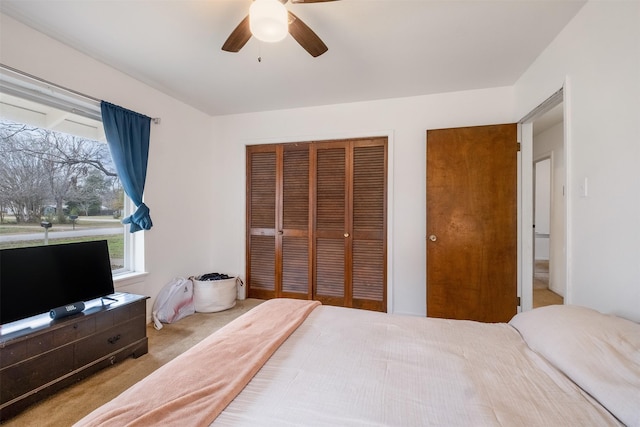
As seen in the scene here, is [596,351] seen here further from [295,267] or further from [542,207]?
[542,207]

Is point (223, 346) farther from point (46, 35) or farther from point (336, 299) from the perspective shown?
point (46, 35)

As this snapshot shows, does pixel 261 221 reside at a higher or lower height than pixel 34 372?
higher

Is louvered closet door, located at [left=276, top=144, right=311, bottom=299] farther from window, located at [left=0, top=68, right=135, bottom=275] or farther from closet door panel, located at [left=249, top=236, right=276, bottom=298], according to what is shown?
window, located at [left=0, top=68, right=135, bottom=275]

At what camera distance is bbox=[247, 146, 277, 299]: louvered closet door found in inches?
140

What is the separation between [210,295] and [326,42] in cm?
273

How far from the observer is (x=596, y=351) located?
0.95m

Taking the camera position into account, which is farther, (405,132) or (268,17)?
(405,132)

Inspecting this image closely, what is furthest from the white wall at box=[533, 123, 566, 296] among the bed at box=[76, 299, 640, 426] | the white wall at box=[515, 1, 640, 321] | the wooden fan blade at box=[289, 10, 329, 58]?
the wooden fan blade at box=[289, 10, 329, 58]

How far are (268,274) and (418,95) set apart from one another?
275 cm

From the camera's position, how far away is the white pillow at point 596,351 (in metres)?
0.79

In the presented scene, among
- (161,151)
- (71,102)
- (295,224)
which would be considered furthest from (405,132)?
(71,102)

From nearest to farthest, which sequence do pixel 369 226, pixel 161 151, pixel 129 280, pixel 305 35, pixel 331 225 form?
1. pixel 305 35
2. pixel 129 280
3. pixel 161 151
4. pixel 369 226
5. pixel 331 225

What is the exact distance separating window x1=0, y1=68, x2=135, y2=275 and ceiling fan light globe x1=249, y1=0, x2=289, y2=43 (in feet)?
5.70

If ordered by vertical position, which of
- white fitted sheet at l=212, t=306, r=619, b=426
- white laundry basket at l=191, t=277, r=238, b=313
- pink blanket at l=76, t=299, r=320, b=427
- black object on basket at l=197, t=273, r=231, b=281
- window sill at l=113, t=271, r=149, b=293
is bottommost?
white laundry basket at l=191, t=277, r=238, b=313
